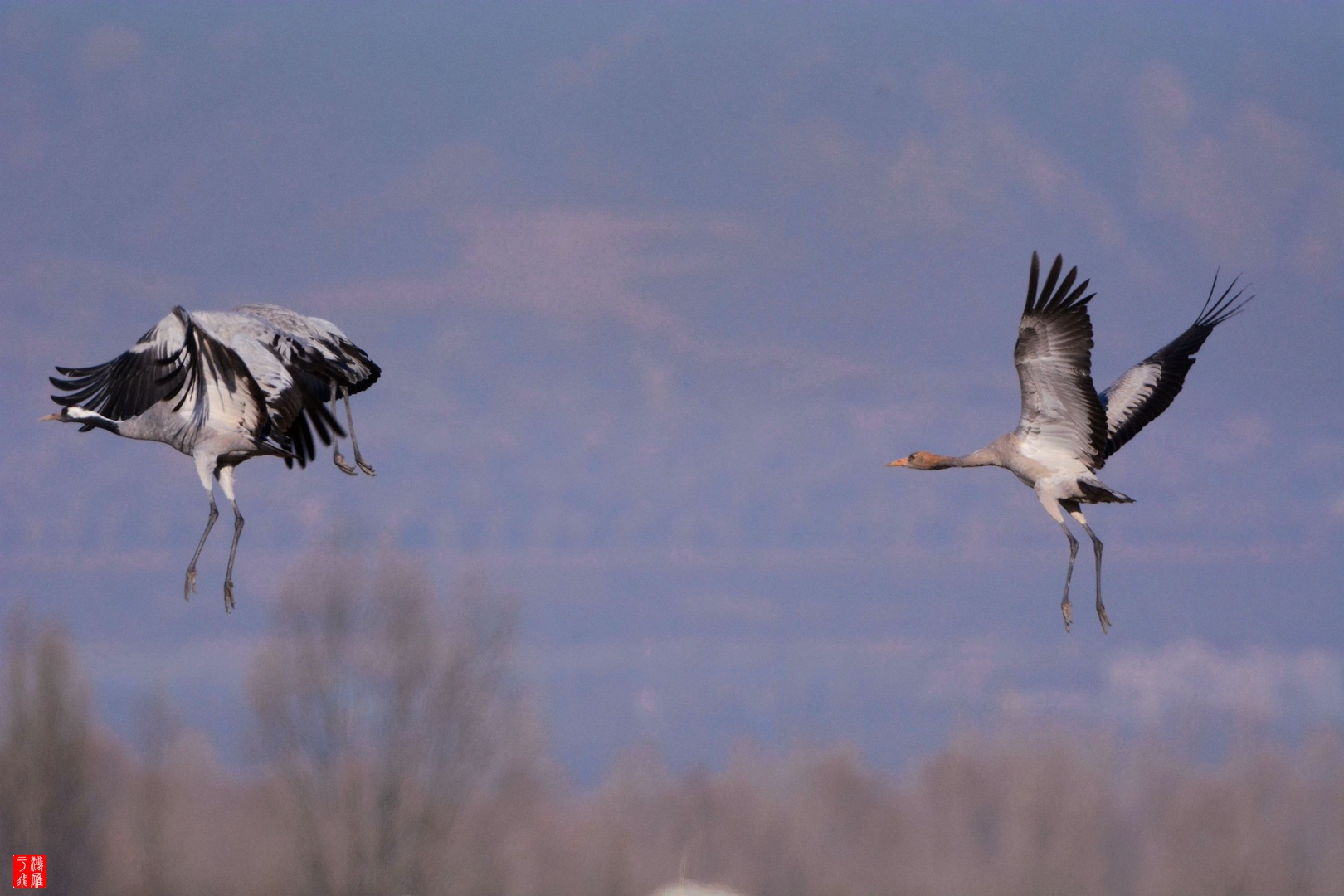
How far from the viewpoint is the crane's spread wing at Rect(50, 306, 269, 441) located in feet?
71.2

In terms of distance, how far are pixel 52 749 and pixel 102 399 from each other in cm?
2054

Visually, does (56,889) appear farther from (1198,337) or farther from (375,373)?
(1198,337)

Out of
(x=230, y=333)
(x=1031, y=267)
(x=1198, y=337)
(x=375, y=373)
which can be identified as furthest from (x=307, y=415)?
(x=1198, y=337)

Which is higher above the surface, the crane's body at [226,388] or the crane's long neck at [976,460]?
the crane's body at [226,388]

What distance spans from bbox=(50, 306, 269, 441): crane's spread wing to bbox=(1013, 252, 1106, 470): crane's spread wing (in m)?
10.3

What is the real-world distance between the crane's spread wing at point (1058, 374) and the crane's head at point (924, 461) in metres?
1.94

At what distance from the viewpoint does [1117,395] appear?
82.0 ft

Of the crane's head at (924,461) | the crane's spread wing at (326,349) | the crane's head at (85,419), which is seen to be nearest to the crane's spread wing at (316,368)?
the crane's spread wing at (326,349)

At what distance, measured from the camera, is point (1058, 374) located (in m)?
21.8

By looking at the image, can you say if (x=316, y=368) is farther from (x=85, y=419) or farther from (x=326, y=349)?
(x=85, y=419)

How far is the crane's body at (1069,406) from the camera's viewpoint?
832 inches

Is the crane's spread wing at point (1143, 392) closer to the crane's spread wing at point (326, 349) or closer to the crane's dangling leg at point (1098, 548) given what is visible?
the crane's dangling leg at point (1098, 548)

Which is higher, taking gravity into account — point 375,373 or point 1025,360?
point 375,373

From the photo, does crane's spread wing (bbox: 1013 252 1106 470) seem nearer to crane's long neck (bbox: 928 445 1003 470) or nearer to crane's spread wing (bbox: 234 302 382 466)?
crane's long neck (bbox: 928 445 1003 470)
